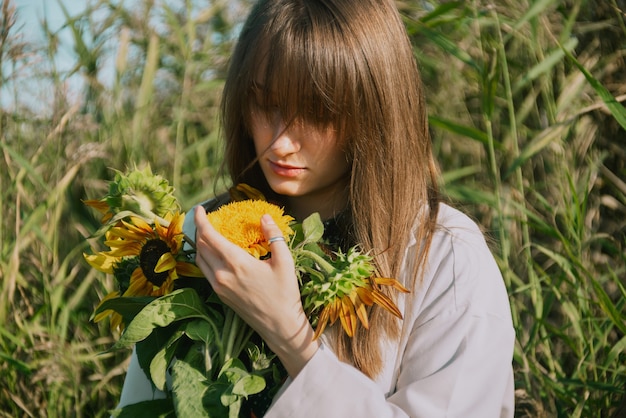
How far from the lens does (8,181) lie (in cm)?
185

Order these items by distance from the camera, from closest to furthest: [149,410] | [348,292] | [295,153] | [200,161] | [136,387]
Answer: [348,292] < [149,410] < [295,153] < [136,387] < [200,161]

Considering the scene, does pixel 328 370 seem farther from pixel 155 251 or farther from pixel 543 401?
pixel 543 401

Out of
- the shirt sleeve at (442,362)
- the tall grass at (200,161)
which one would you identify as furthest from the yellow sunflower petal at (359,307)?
the tall grass at (200,161)

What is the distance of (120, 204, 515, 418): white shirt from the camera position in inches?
39.3

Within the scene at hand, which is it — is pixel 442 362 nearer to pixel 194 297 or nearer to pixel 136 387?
pixel 194 297

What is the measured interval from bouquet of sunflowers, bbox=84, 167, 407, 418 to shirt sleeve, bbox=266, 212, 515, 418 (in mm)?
72

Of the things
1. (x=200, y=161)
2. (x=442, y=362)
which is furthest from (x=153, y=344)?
(x=200, y=161)

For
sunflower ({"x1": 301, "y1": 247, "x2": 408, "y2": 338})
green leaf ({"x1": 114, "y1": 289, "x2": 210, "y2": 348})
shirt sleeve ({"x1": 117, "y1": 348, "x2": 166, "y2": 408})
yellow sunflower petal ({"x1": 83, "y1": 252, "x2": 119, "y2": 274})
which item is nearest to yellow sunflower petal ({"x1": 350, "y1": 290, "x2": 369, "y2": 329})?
sunflower ({"x1": 301, "y1": 247, "x2": 408, "y2": 338})

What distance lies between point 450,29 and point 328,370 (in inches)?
47.3

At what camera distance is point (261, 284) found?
0.95 metres

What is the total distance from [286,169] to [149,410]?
379 millimetres

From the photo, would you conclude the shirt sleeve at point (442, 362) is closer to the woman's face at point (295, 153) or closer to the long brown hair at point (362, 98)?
the long brown hair at point (362, 98)

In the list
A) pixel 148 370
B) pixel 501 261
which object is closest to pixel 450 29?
pixel 501 261

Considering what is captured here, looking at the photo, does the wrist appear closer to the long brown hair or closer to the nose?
the long brown hair
